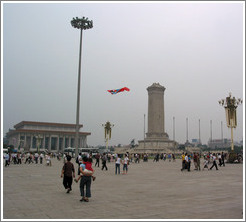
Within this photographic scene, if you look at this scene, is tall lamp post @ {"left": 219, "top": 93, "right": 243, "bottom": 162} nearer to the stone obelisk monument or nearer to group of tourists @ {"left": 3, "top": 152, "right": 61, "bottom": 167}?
group of tourists @ {"left": 3, "top": 152, "right": 61, "bottom": 167}

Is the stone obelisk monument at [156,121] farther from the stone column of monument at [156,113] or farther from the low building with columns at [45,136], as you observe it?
the low building with columns at [45,136]

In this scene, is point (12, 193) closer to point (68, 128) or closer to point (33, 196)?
point (33, 196)

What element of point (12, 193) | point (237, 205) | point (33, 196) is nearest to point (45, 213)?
point (33, 196)

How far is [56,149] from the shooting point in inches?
4609

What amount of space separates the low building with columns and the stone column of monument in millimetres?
47478

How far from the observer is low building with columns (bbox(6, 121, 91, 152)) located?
113m

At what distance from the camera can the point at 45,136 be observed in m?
116

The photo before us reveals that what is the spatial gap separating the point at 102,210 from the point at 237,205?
14.0 ft

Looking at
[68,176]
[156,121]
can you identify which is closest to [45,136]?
[156,121]

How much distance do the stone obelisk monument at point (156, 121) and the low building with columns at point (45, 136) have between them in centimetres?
4654

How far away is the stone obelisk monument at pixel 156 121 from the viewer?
82.3 meters

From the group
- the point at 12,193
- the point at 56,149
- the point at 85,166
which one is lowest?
the point at 56,149

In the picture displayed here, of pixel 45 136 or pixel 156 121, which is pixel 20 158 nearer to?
pixel 156 121

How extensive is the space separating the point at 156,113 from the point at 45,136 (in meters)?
56.4
